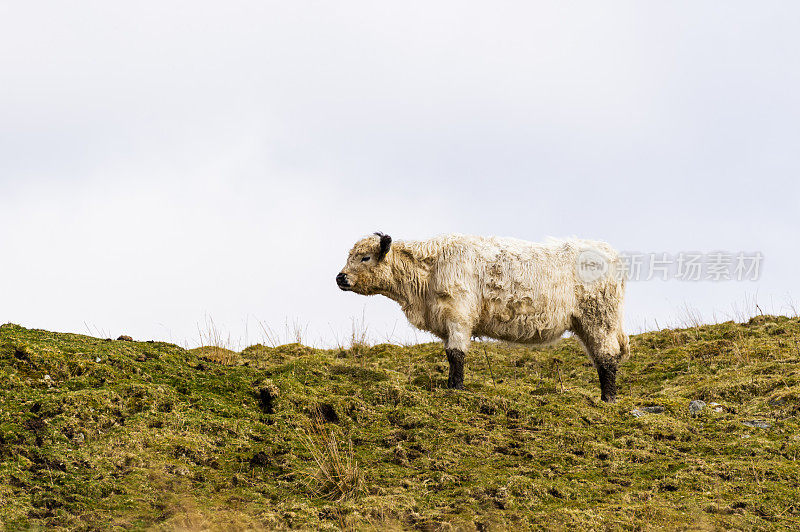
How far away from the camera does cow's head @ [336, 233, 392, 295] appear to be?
460 inches

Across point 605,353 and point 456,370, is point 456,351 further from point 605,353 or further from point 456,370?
point 605,353

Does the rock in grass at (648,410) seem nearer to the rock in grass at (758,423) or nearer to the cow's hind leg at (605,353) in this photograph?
the cow's hind leg at (605,353)

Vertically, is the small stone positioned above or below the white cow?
below

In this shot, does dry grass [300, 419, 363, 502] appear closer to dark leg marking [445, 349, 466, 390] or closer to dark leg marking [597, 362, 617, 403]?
dark leg marking [445, 349, 466, 390]

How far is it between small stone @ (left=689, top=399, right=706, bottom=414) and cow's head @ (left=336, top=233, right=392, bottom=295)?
4951 millimetres

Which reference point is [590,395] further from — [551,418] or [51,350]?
[51,350]

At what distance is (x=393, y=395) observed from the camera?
9.88 metres

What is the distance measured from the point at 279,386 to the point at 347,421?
1.16m

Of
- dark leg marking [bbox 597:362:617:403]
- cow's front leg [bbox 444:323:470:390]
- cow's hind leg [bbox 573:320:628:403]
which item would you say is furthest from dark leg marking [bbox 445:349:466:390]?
dark leg marking [bbox 597:362:617:403]

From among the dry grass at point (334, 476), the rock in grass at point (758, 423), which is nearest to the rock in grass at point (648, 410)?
the rock in grass at point (758, 423)

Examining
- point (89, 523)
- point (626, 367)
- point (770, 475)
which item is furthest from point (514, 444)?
point (626, 367)

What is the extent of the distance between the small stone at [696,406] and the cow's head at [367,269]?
4.95 metres

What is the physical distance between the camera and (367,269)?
11758 millimetres

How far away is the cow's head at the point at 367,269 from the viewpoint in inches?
460
